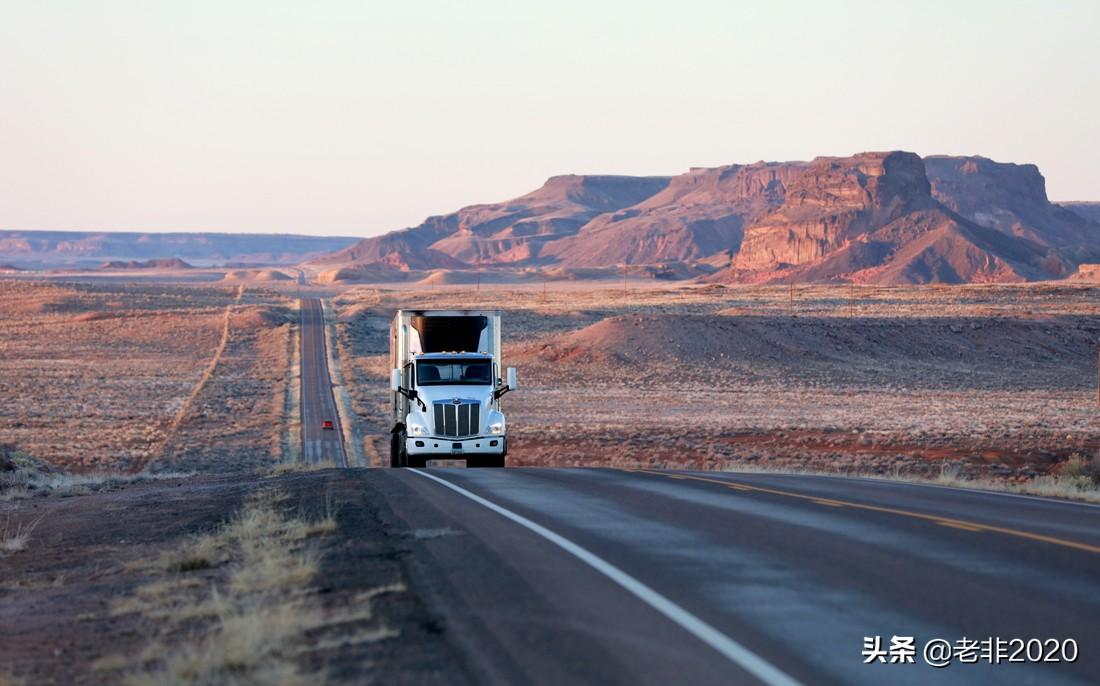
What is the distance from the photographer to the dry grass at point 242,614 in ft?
23.0

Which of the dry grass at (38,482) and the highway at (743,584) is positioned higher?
the highway at (743,584)

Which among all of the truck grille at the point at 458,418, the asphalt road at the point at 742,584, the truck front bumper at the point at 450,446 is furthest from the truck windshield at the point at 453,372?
the asphalt road at the point at 742,584

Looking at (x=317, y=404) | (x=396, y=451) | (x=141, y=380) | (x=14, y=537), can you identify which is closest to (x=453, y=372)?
(x=396, y=451)

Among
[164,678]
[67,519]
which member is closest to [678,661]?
[164,678]

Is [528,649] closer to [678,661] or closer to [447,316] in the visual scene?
[678,661]

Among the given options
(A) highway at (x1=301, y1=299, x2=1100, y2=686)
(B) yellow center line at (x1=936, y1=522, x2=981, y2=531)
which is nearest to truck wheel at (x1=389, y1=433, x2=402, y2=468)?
(A) highway at (x1=301, y1=299, x2=1100, y2=686)

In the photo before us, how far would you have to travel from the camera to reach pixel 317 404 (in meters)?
55.1

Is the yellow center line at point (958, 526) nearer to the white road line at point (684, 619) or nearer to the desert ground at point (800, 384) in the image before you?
the white road line at point (684, 619)

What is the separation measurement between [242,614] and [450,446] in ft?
57.0

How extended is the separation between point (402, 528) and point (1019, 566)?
6176 mm

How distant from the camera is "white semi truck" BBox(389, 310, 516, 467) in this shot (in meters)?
25.8

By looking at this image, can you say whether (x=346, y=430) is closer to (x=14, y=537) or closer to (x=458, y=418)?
(x=458, y=418)

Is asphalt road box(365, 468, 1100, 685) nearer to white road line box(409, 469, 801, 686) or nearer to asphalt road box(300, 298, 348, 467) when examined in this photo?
white road line box(409, 469, 801, 686)

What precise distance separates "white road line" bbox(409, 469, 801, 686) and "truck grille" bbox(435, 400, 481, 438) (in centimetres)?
1295
